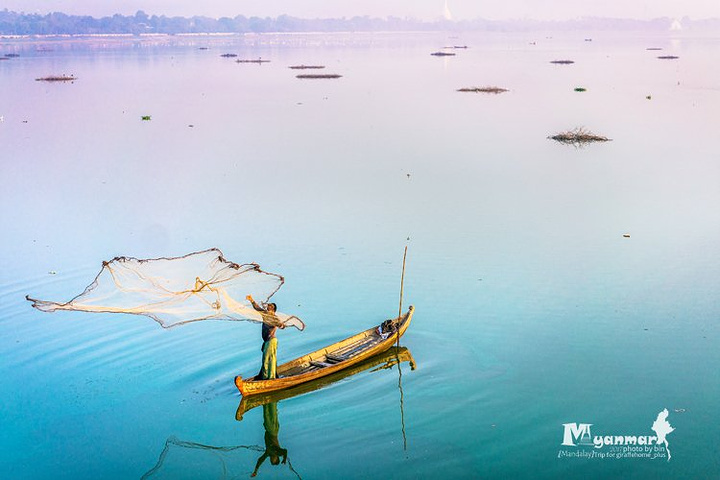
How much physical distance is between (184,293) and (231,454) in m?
2.38

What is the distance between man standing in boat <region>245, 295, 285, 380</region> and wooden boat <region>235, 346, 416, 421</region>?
37 centimetres

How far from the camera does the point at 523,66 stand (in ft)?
220

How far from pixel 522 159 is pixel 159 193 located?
1183 cm

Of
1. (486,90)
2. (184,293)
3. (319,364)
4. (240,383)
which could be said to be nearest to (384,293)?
(319,364)

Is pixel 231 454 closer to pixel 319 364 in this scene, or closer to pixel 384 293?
pixel 319 364

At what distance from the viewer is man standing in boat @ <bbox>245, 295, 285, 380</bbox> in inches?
413

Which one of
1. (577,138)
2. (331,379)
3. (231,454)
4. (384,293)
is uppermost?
(577,138)

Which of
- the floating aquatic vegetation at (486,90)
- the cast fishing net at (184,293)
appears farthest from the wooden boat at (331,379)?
the floating aquatic vegetation at (486,90)

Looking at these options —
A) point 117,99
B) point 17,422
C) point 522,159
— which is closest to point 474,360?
point 17,422

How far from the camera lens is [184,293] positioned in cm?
1077

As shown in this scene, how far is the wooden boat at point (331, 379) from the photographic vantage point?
10.7m

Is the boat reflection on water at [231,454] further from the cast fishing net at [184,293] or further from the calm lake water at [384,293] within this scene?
the cast fishing net at [184,293]

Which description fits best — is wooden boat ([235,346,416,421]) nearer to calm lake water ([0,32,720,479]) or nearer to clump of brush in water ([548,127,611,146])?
calm lake water ([0,32,720,479])

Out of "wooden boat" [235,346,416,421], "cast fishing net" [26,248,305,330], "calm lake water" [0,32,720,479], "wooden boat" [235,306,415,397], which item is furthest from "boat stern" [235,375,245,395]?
"cast fishing net" [26,248,305,330]
